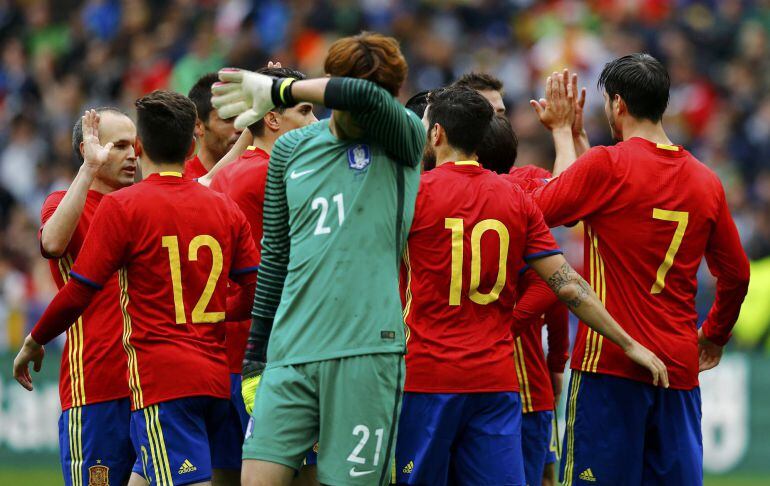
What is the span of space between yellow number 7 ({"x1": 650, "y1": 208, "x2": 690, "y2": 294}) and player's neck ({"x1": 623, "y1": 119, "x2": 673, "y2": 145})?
1.31 feet

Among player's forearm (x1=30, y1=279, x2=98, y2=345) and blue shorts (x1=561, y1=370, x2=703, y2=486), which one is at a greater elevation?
player's forearm (x1=30, y1=279, x2=98, y2=345)

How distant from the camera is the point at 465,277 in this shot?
6.39 meters

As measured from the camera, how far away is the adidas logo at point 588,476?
6711 millimetres

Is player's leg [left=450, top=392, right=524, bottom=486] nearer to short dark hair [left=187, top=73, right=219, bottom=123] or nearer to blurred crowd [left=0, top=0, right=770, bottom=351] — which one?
short dark hair [left=187, top=73, right=219, bottom=123]

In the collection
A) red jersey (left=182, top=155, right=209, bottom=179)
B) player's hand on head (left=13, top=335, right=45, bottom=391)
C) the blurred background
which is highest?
the blurred background

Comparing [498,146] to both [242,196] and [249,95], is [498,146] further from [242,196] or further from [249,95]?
[249,95]

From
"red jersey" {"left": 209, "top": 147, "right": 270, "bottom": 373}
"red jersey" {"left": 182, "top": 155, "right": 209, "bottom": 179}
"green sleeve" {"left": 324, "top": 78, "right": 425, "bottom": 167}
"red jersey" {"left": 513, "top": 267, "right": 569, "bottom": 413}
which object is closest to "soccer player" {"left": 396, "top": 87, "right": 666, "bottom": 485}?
"red jersey" {"left": 513, "top": 267, "right": 569, "bottom": 413}

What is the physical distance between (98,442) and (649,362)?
2860 millimetres

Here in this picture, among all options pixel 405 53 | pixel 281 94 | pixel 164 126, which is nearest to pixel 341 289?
pixel 281 94

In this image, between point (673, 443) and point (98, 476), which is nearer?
point (673, 443)

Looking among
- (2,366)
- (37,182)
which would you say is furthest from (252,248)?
(37,182)

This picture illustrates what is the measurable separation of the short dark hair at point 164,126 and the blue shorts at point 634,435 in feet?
7.95

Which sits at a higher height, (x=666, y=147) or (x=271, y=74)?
(x=271, y=74)

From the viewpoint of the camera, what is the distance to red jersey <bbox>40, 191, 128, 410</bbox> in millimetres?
6801
